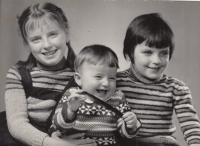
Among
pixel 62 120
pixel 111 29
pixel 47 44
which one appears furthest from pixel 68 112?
pixel 111 29

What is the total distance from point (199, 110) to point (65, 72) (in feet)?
1.89

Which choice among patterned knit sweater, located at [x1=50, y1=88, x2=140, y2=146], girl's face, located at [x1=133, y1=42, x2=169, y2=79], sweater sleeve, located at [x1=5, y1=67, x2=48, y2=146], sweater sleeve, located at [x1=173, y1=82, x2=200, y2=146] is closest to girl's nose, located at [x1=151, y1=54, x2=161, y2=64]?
girl's face, located at [x1=133, y1=42, x2=169, y2=79]

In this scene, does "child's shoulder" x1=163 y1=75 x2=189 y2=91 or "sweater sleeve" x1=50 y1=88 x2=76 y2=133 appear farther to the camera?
"child's shoulder" x1=163 y1=75 x2=189 y2=91

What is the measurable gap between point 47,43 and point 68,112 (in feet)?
0.97

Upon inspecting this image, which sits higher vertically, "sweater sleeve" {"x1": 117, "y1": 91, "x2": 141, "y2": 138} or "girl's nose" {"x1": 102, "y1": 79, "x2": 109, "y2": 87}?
"girl's nose" {"x1": 102, "y1": 79, "x2": 109, "y2": 87}

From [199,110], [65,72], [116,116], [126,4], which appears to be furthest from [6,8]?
[199,110]

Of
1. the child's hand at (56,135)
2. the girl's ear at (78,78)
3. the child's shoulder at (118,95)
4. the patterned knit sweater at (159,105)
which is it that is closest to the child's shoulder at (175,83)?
the patterned knit sweater at (159,105)

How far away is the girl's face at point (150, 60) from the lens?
1069mm

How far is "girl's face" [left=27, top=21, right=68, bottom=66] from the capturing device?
1064mm

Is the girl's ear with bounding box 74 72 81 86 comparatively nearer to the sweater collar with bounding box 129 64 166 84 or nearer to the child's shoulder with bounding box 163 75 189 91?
the sweater collar with bounding box 129 64 166 84

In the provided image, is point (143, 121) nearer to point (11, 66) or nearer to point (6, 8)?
point (11, 66)

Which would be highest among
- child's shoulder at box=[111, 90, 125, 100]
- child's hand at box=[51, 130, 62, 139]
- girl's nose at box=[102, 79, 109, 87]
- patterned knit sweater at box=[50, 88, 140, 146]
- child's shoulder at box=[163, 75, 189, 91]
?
girl's nose at box=[102, 79, 109, 87]

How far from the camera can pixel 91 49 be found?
1058mm

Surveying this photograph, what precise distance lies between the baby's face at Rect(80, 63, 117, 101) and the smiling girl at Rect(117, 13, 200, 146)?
7 centimetres
